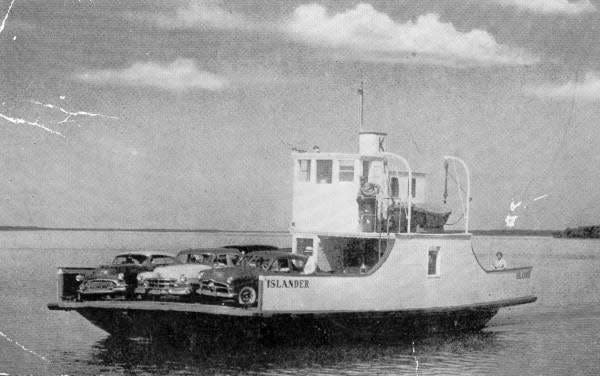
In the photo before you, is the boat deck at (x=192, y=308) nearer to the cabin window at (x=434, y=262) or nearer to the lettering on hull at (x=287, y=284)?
the lettering on hull at (x=287, y=284)

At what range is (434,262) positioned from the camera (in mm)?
22578

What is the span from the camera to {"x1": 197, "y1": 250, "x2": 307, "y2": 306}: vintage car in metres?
18.9

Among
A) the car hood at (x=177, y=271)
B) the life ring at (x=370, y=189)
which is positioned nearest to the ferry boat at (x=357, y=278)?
the life ring at (x=370, y=189)

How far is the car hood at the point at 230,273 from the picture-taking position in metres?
19.1

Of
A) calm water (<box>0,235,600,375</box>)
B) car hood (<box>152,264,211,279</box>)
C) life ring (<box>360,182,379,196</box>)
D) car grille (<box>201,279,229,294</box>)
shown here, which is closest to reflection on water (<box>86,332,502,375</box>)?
calm water (<box>0,235,600,375</box>)

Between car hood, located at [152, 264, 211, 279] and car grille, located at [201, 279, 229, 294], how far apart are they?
4.10ft

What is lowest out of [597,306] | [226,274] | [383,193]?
[597,306]

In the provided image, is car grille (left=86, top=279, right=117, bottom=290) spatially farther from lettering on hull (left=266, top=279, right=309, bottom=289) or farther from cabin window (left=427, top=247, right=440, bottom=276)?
cabin window (left=427, top=247, right=440, bottom=276)

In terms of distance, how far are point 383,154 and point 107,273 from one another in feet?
22.1

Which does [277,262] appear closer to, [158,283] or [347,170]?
[158,283]

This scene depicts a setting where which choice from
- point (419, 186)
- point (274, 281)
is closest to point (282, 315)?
point (274, 281)

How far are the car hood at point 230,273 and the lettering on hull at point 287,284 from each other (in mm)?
542

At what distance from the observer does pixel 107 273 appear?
69.5 ft

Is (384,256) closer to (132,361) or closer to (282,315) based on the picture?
(282,315)
